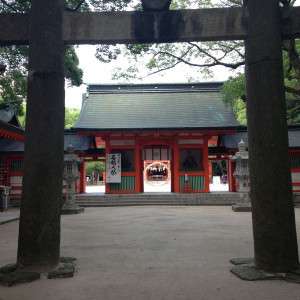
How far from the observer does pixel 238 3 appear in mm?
11633

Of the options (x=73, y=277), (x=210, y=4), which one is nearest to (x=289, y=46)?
(x=210, y=4)

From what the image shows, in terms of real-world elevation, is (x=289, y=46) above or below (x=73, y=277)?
above

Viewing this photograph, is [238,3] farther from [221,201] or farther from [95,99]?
[95,99]

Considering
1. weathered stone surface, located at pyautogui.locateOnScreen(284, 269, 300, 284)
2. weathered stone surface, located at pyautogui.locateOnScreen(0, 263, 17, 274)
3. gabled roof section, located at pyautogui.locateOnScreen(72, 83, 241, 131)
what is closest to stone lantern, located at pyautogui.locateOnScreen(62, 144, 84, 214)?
gabled roof section, located at pyautogui.locateOnScreen(72, 83, 241, 131)

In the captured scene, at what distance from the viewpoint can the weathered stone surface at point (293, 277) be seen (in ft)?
12.2

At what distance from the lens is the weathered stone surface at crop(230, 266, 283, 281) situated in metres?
3.84

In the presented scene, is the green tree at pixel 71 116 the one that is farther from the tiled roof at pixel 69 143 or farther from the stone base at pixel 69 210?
the stone base at pixel 69 210

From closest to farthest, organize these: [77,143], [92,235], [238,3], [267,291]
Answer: [267,291], [92,235], [238,3], [77,143]

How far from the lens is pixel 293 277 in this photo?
3791mm

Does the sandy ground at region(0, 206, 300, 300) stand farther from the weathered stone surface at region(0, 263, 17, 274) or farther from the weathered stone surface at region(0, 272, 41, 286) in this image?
the weathered stone surface at region(0, 263, 17, 274)

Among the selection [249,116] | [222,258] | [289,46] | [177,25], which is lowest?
[222,258]

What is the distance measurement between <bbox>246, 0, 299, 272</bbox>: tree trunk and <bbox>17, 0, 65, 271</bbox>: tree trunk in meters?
2.88

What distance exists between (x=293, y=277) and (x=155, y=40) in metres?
3.89

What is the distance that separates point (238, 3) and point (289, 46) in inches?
115
